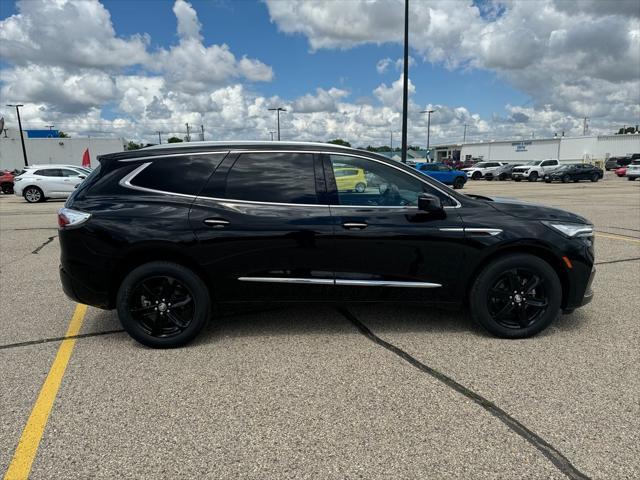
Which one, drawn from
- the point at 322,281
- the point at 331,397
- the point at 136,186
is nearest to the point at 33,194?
the point at 136,186

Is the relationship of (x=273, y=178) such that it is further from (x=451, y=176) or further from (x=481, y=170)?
(x=481, y=170)

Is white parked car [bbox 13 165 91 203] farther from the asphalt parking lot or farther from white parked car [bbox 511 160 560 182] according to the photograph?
white parked car [bbox 511 160 560 182]

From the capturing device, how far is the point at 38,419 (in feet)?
9.26

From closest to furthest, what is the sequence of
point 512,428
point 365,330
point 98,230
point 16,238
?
1. point 512,428
2. point 98,230
3. point 365,330
4. point 16,238

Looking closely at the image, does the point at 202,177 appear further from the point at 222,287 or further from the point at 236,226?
the point at 222,287

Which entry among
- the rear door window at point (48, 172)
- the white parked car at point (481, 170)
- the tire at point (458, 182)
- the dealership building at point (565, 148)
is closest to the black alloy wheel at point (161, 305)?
the rear door window at point (48, 172)

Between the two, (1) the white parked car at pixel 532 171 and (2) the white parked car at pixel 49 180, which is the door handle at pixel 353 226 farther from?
(1) the white parked car at pixel 532 171

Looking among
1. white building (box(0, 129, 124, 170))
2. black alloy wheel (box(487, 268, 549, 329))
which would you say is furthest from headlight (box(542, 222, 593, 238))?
white building (box(0, 129, 124, 170))

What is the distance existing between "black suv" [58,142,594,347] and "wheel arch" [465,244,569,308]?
0.01 m

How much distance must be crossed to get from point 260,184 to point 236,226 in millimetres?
415

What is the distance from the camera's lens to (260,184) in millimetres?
3885

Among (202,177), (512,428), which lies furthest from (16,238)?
(512,428)

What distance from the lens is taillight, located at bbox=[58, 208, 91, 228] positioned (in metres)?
3.78

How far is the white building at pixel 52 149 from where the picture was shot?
1989 inches
